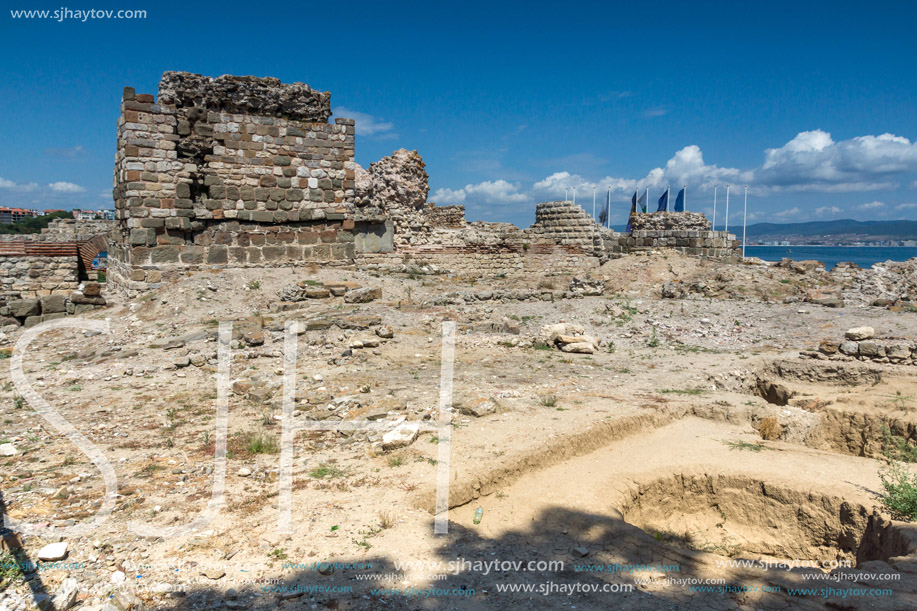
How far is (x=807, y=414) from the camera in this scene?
251 inches

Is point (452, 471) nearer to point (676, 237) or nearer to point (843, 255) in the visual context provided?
point (676, 237)

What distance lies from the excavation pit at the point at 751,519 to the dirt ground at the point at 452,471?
2 centimetres

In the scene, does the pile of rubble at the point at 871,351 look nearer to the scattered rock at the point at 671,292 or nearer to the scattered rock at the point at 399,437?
the scattered rock at the point at 671,292

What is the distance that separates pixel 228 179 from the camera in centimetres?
1133

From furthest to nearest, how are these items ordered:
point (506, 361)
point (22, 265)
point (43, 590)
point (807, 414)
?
point (22, 265) → point (506, 361) → point (807, 414) → point (43, 590)

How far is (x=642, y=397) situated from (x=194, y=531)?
16.3 ft

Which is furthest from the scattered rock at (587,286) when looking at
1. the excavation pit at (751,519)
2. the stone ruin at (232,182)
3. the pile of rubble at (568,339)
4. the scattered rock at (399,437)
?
the scattered rock at (399,437)

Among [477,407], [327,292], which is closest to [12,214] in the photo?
[327,292]

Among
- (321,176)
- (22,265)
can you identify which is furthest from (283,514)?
(22,265)

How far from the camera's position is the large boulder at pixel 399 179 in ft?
60.5

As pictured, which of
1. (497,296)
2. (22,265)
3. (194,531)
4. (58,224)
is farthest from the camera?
(58,224)

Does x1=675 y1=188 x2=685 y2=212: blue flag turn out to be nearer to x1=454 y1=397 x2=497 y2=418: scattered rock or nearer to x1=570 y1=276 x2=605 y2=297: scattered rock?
x1=570 y1=276 x2=605 y2=297: scattered rock

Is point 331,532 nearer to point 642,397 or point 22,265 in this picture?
point 642,397

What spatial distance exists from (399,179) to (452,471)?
15116 mm
